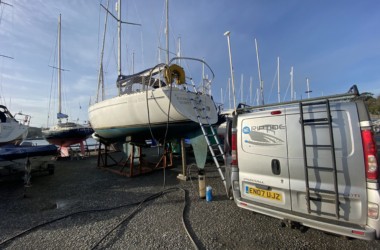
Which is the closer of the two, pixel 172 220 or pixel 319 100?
pixel 319 100

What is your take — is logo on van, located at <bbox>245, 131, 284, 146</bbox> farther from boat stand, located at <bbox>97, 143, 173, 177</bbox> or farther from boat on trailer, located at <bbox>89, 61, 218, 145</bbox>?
boat stand, located at <bbox>97, 143, 173, 177</bbox>

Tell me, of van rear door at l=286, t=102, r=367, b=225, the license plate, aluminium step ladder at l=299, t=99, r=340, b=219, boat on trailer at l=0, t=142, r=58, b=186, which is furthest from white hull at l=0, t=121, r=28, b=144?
aluminium step ladder at l=299, t=99, r=340, b=219

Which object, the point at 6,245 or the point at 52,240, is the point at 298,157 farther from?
the point at 6,245

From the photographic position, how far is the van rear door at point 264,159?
292cm

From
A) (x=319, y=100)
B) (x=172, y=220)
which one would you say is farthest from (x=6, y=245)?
(x=319, y=100)

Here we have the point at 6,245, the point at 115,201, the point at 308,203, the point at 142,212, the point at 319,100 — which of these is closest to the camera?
the point at 308,203

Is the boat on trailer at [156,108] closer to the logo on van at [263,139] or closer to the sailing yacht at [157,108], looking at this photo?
the sailing yacht at [157,108]

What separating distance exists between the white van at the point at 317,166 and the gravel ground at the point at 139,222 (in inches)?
25.7

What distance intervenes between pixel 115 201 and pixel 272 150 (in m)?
4.12

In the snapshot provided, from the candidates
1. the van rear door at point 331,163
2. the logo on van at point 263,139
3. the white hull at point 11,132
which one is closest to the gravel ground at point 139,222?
the van rear door at point 331,163

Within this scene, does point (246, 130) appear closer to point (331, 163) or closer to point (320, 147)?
point (320, 147)

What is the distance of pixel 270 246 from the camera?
3.00m

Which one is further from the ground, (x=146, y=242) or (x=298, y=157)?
(x=298, y=157)

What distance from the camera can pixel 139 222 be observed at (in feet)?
12.8
